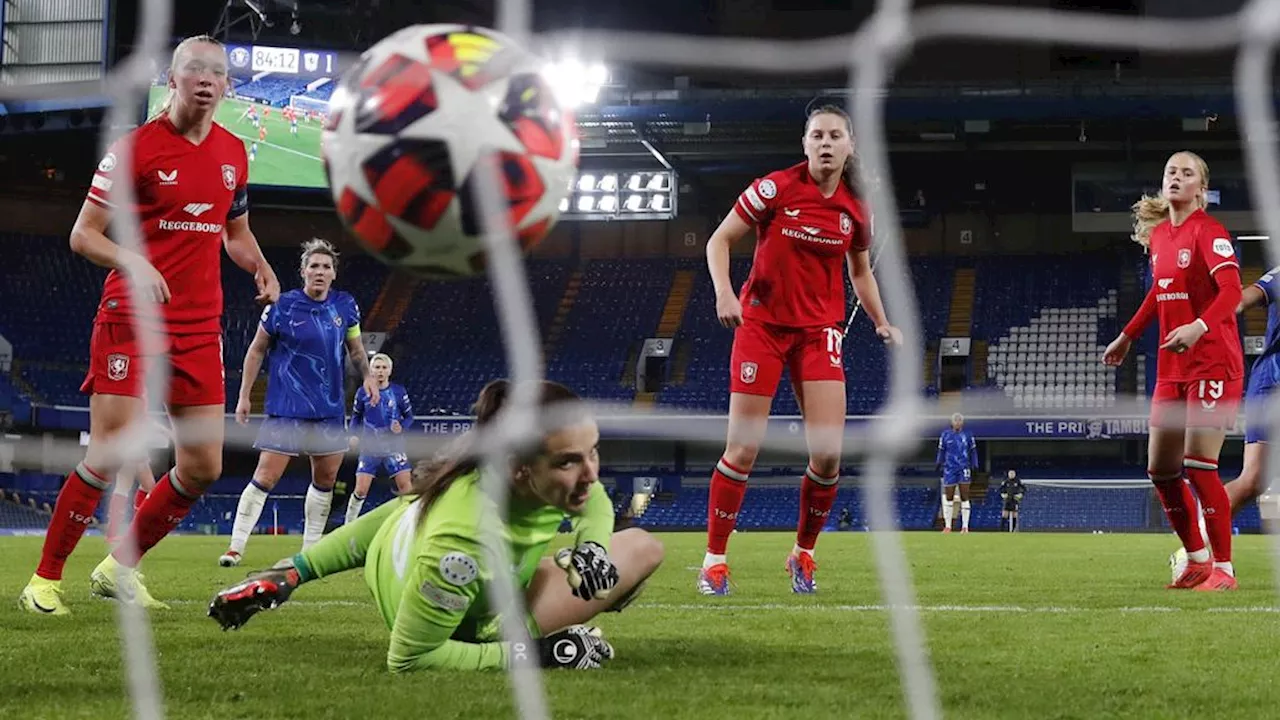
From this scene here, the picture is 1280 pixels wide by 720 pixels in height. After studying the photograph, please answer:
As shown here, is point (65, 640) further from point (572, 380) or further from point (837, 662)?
point (572, 380)

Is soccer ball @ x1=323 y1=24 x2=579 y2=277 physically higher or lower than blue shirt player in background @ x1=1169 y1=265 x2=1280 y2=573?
higher

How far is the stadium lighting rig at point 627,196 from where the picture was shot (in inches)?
992

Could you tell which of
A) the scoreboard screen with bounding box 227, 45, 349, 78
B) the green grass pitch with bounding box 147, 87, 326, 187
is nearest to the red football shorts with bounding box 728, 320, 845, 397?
the green grass pitch with bounding box 147, 87, 326, 187

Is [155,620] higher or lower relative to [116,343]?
lower

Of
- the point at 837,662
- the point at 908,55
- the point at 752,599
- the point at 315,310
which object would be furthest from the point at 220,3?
Result: the point at 837,662

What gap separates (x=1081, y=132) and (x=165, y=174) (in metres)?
20.4

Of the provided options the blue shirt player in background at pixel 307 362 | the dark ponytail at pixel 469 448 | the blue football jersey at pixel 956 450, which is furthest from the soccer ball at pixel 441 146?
the blue football jersey at pixel 956 450

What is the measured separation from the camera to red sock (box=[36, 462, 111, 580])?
5.11m

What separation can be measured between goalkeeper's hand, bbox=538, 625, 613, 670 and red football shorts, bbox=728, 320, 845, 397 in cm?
238

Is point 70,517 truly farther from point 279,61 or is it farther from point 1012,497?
point 1012,497

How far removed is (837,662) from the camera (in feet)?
12.8

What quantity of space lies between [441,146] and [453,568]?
1.06m

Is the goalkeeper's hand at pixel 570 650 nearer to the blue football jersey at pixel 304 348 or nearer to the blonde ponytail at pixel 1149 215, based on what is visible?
the blonde ponytail at pixel 1149 215

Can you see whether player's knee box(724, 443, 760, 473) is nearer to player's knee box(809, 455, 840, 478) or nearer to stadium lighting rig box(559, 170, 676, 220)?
player's knee box(809, 455, 840, 478)
